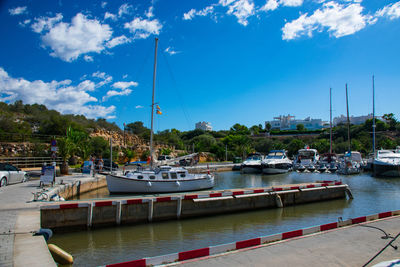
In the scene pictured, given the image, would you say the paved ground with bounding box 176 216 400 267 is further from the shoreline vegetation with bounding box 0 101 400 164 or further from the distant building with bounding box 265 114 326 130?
the distant building with bounding box 265 114 326 130

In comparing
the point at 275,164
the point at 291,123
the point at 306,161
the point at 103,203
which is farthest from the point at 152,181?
the point at 291,123

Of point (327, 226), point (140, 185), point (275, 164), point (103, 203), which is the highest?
point (275, 164)

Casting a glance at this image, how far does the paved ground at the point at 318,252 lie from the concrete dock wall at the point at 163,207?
25.0 feet

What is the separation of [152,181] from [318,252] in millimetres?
15918

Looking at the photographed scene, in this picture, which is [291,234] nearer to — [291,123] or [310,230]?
[310,230]

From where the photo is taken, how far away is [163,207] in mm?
14531

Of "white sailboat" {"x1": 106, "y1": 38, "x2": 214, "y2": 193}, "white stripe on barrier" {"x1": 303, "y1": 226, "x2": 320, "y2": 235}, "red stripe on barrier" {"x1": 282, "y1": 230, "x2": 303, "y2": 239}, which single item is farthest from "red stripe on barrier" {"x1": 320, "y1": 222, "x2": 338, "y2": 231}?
"white sailboat" {"x1": 106, "y1": 38, "x2": 214, "y2": 193}

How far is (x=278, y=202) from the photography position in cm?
1817

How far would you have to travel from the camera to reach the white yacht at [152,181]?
2158cm

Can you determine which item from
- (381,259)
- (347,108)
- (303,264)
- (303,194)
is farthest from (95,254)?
(347,108)

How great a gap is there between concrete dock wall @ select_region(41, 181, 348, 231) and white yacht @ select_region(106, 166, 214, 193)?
7.08m

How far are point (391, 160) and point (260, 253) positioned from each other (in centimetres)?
3977

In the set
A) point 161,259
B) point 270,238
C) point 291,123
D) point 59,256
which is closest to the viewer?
point 161,259

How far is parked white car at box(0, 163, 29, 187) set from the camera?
18969mm
